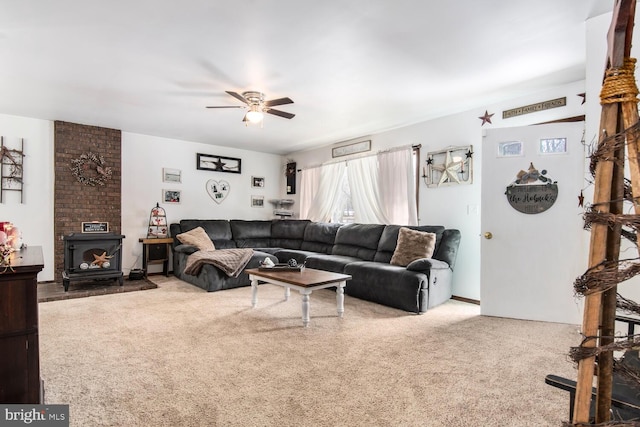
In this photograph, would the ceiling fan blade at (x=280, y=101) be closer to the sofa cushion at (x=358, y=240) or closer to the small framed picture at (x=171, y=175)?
the sofa cushion at (x=358, y=240)

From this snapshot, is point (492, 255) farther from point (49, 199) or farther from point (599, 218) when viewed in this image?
point (49, 199)

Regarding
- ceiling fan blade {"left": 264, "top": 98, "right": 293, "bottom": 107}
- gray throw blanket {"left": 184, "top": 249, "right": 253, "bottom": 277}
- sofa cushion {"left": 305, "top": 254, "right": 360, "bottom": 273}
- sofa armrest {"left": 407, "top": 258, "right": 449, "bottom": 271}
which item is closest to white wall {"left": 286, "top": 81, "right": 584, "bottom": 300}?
sofa armrest {"left": 407, "top": 258, "right": 449, "bottom": 271}

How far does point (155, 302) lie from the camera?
4062mm

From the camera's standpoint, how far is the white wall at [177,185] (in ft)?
18.6

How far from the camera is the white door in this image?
10.6ft

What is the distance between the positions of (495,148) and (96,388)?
399cm

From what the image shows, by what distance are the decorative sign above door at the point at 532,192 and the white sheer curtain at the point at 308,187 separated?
Answer: 3755 mm

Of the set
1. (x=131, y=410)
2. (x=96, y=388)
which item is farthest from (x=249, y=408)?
(x=96, y=388)

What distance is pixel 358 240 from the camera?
210 inches

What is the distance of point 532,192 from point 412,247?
146cm

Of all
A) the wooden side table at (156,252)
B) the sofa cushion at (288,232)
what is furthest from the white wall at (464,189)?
the wooden side table at (156,252)

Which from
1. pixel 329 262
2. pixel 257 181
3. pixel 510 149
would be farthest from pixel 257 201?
pixel 510 149

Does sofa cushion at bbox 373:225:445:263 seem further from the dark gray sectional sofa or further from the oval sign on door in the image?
the oval sign on door

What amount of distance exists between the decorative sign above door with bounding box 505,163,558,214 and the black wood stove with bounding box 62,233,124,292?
5.09m
